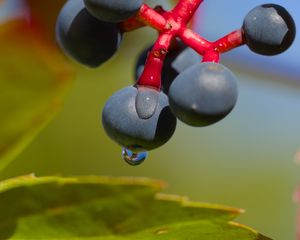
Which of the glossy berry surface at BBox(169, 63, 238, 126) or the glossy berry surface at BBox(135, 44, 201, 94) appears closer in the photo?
the glossy berry surface at BBox(169, 63, 238, 126)

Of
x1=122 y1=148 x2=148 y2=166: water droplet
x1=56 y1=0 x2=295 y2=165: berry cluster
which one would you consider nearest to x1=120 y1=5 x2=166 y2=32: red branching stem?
x1=56 y1=0 x2=295 y2=165: berry cluster

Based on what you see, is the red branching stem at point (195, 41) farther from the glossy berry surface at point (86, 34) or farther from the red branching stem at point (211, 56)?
the glossy berry surface at point (86, 34)

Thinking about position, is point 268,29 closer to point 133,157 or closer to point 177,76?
point 177,76

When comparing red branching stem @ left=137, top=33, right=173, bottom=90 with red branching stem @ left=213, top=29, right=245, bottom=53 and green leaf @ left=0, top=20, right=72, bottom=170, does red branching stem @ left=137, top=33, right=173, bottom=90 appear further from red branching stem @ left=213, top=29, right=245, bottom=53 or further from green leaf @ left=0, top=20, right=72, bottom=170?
green leaf @ left=0, top=20, right=72, bottom=170

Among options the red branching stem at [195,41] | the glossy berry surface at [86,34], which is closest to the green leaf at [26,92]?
the glossy berry surface at [86,34]

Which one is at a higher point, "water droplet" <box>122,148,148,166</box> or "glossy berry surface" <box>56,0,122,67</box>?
"glossy berry surface" <box>56,0,122,67</box>

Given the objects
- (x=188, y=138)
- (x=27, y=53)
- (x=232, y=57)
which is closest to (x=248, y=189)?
(x=188, y=138)
